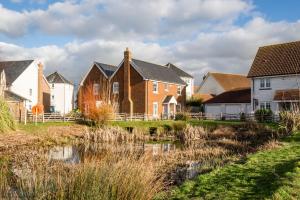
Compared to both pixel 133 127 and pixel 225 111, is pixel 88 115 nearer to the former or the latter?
pixel 133 127

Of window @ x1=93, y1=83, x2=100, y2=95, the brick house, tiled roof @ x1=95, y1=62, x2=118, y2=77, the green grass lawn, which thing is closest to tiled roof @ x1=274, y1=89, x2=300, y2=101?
the brick house

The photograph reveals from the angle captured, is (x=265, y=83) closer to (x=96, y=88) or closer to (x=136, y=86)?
(x=136, y=86)

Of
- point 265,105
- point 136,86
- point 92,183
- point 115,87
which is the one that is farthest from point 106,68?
point 92,183

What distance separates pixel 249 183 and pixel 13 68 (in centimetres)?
4975

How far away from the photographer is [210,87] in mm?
70562

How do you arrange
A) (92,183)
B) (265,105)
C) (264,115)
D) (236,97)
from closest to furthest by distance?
1. (92,183)
2. (264,115)
3. (265,105)
4. (236,97)

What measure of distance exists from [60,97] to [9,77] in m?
19.1

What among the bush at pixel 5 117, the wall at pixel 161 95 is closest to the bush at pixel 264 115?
the wall at pixel 161 95

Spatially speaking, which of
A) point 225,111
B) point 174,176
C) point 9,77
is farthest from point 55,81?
point 174,176

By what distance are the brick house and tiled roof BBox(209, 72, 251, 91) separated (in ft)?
47.4

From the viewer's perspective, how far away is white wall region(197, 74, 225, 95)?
6881 centimetres

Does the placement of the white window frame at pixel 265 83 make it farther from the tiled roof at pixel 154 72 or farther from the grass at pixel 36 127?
the grass at pixel 36 127

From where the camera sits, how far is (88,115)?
3706cm

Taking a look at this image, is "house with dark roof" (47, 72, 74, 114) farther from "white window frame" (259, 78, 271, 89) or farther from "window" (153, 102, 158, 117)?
"white window frame" (259, 78, 271, 89)
